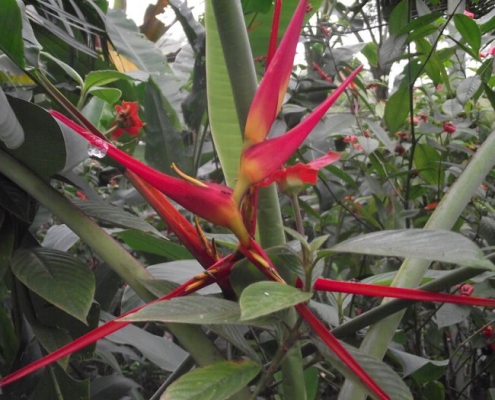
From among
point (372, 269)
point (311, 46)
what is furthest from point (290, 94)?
point (372, 269)

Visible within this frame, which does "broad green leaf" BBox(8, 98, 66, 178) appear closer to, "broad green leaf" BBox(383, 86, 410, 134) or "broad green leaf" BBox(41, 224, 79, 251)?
"broad green leaf" BBox(41, 224, 79, 251)

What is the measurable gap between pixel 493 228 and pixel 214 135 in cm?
61

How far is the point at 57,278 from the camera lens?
405 millimetres

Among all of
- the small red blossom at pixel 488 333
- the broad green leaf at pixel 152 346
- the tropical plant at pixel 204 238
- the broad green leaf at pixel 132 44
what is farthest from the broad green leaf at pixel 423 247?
the small red blossom at pixel 488 333

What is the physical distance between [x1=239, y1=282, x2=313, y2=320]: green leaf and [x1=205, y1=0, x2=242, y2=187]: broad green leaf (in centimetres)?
12

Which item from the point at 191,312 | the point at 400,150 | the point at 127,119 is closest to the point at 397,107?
the point at 400,150

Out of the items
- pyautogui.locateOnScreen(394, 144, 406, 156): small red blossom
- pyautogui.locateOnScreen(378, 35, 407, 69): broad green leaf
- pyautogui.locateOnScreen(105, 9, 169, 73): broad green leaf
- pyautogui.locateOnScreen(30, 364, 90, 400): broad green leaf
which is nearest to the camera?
pyautogui.locateOnScreen(30, 364, 90, 400): broad green leaf

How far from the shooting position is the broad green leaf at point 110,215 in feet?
1.41

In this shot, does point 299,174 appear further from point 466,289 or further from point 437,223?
point 466,289

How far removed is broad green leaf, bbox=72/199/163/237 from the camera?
43 centimetres

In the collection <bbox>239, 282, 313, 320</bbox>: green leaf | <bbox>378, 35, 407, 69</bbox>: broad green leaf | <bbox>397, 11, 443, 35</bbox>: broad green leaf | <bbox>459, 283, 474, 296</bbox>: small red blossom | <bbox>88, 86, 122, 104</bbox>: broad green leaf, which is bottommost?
<bbox>459, 283, 474, 296</bbox>: small red blossom

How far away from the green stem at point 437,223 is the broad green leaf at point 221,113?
136 millimetres

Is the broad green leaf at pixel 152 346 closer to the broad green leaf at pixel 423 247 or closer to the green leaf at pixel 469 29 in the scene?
the broad green leaf at pixel 423 247

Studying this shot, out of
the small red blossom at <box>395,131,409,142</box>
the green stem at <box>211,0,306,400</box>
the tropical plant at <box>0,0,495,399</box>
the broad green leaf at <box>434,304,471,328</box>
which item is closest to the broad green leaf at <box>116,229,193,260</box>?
the tropical plant at <box>0,0,495,399</box>
